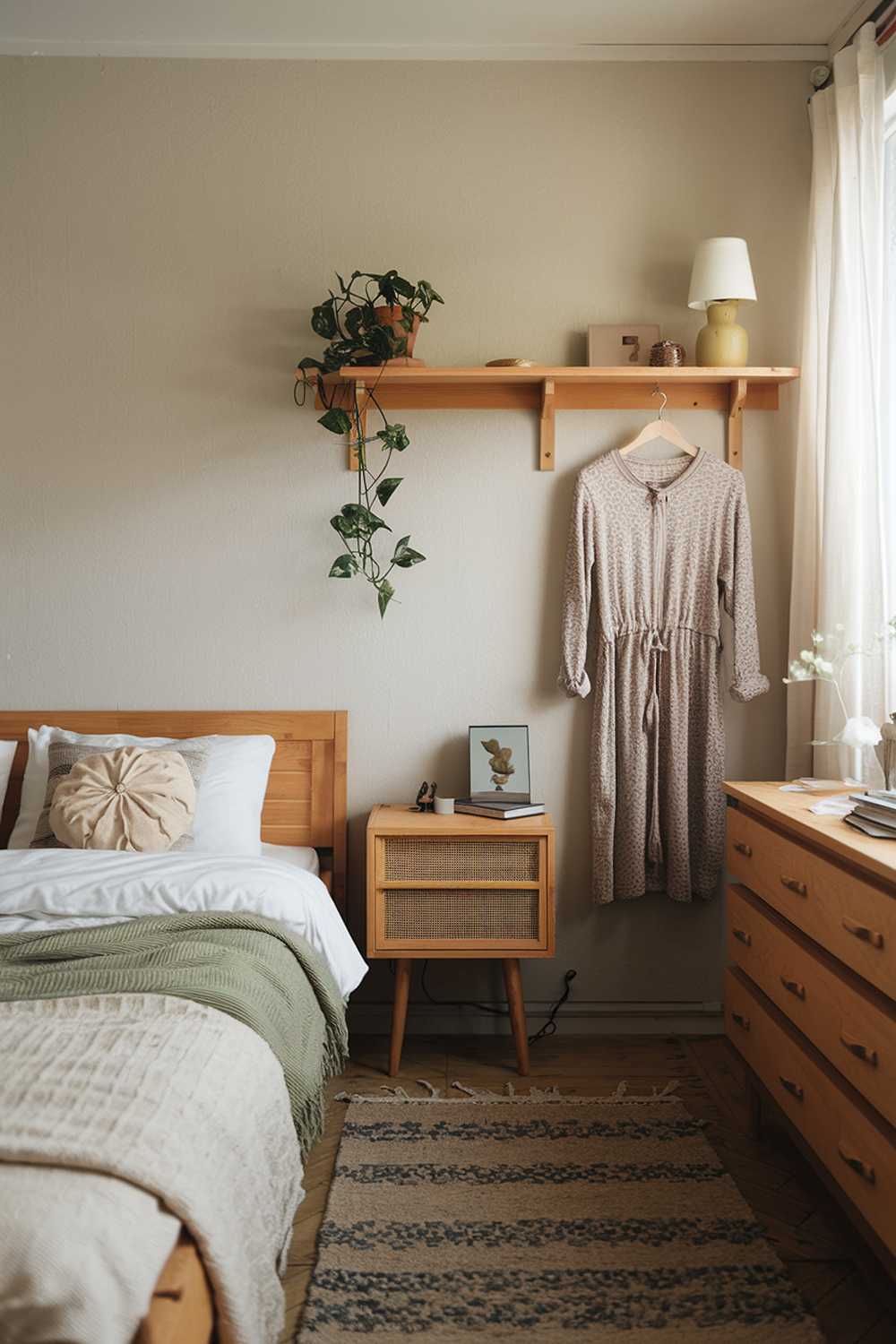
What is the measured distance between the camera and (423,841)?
273 centimetres

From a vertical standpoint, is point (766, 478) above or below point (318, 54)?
below

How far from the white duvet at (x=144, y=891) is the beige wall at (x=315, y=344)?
Result: 778 mm

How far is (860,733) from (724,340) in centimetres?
117

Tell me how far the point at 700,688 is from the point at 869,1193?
4.85ft

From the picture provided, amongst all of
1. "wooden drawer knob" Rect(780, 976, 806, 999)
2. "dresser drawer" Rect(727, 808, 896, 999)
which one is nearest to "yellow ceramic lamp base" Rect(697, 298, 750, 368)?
"dresser drawer" Rect(727, 808, 896, 999)

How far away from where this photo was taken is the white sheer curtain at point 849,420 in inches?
99.4

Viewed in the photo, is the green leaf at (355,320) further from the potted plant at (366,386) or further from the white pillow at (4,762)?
the white pillow at (4,762)

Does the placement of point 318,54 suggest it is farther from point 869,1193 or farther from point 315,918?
point 869,1193

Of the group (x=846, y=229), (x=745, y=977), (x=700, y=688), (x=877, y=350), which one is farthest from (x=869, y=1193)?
(x=846, y=229)

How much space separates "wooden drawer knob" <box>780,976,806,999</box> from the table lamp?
1622 mm

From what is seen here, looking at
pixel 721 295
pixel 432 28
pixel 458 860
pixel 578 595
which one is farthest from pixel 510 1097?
pixel 432 28

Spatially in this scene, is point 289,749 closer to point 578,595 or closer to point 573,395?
point 578,595

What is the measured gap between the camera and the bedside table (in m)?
2.72

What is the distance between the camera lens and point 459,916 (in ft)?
8.97
